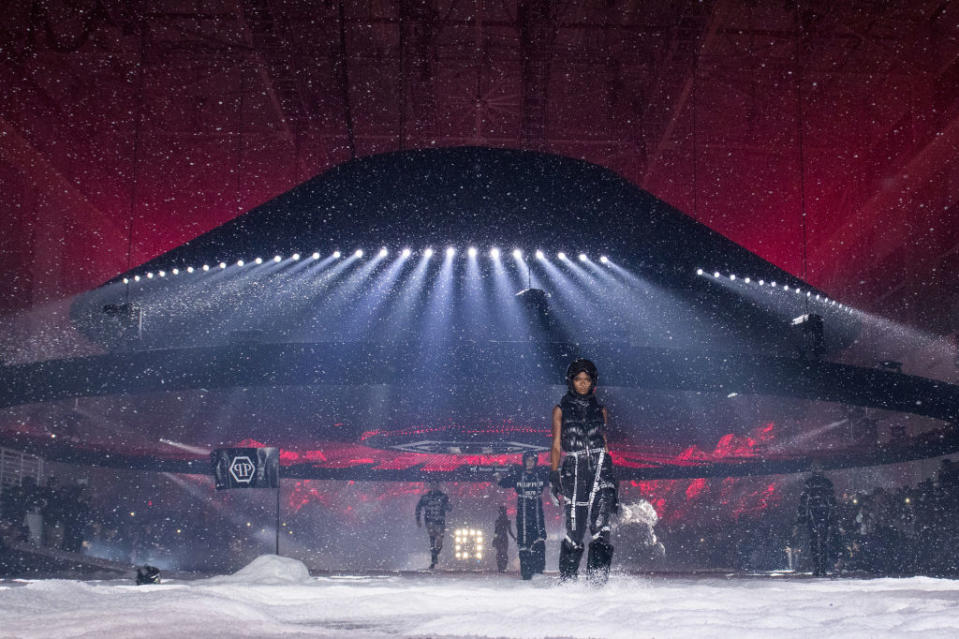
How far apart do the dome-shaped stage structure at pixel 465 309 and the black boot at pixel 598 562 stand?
4.53 m

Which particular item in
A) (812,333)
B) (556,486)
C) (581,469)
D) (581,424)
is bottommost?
(556,486)

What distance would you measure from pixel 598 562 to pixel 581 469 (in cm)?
70

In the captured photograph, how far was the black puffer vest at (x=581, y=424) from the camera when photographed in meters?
5.84

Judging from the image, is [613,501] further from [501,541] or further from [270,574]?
[501,541]

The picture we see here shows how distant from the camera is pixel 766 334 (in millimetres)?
13312

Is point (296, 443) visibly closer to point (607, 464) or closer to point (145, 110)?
point (145, 110)

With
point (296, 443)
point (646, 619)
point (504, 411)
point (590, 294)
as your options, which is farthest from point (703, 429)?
point (646, 619)

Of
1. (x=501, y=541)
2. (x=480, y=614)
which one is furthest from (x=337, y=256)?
(x=501, y=541)

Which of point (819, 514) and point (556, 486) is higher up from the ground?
point (556, 486)

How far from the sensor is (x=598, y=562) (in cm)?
553

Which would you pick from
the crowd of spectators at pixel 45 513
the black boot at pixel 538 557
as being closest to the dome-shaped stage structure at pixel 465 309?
the crowd of spectators at pixel 45 513

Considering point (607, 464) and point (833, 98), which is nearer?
point (607, 464)

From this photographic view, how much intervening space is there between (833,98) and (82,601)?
16.8 meters

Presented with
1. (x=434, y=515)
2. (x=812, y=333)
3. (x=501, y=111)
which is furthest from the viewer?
(x=501, y=111)
